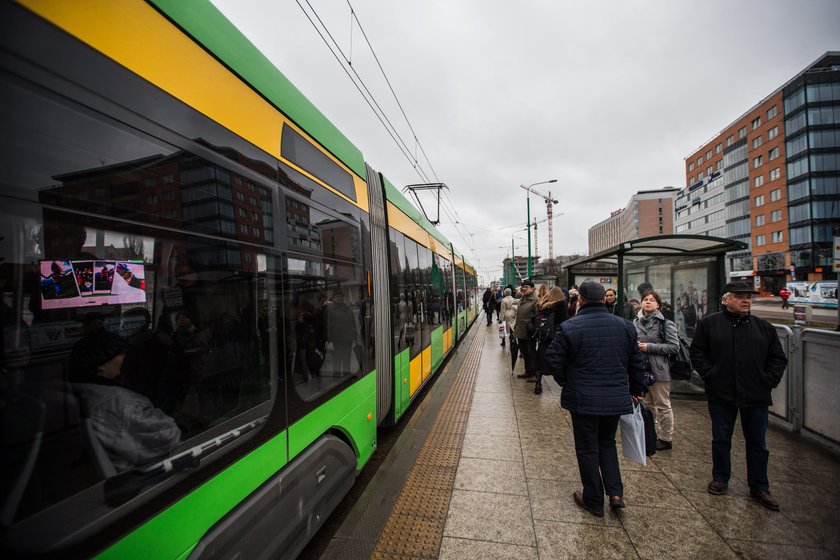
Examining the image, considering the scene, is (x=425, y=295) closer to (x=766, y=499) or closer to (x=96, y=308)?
(x=766, y=499)

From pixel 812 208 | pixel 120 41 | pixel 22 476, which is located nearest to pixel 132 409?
pixel 22 476

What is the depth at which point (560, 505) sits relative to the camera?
323cm

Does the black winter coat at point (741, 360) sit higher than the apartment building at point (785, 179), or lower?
lower

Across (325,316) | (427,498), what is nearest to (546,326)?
(427,498)

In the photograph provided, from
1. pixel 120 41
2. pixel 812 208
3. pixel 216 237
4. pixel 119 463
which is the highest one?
pixel 812 208

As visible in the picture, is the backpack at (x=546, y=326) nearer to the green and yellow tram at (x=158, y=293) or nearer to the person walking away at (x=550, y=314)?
the person walking away at (x=550, y=314)

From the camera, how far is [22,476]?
1.09 metres

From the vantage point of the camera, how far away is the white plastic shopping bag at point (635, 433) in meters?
3.20

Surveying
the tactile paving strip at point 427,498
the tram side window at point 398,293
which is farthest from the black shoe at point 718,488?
the tram side window at point 398,293

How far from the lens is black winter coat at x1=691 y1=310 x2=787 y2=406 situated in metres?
3.12

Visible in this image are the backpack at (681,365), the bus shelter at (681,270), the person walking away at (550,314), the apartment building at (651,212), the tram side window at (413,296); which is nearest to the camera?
the backpack at (681,365)

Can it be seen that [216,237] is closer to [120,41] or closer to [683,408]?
[120,41]

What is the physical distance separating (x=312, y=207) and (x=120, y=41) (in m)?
1.45

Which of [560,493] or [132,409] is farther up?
[132,409]
